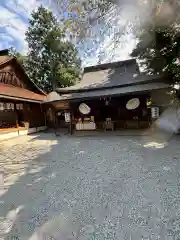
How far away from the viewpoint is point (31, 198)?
11.7 ft

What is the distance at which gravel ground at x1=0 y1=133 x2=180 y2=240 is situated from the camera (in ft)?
8.34

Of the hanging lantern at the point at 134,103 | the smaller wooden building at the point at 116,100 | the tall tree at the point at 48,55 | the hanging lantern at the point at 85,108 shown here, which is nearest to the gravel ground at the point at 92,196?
the hanging lantern at the point at 134,103

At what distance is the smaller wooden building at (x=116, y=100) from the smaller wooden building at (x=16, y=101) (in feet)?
7.34

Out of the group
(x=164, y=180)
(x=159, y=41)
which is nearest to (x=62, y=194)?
(x=164, y=180)

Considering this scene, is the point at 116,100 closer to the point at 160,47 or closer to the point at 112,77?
the point at 112,77

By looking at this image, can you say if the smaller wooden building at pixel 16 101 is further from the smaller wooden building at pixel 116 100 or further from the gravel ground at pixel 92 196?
the gravel ground at pixel 92 196

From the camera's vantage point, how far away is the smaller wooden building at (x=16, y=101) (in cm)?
1162

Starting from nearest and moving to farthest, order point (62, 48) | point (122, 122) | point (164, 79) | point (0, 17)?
point (0, 17) < point (164, 79) < point (122, 122) < point (62, 48)

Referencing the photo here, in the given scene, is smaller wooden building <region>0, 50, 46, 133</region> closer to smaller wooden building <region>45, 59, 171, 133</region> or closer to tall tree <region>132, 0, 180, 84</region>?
smaller wooden building <region>45, 59, 171, 133</region>

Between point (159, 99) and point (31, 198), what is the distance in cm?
998

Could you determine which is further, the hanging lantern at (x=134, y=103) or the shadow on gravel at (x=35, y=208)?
the hanging lantern at (x=134, y=103)

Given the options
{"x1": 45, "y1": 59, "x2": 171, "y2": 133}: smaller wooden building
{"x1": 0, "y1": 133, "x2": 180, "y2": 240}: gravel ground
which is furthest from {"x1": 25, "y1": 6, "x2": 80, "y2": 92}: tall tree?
{"x1": 0, "y1": 133, "x2": 180, "y2": 240}: gravel ground

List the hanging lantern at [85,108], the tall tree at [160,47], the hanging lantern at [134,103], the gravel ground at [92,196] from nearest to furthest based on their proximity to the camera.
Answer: the gravel ground at [92,196]
the tall tree at [160,47]
the hanging lantern at [134,103]
the hanging lantern at [85,108]

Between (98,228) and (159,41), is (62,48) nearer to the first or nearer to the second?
(159,41)
